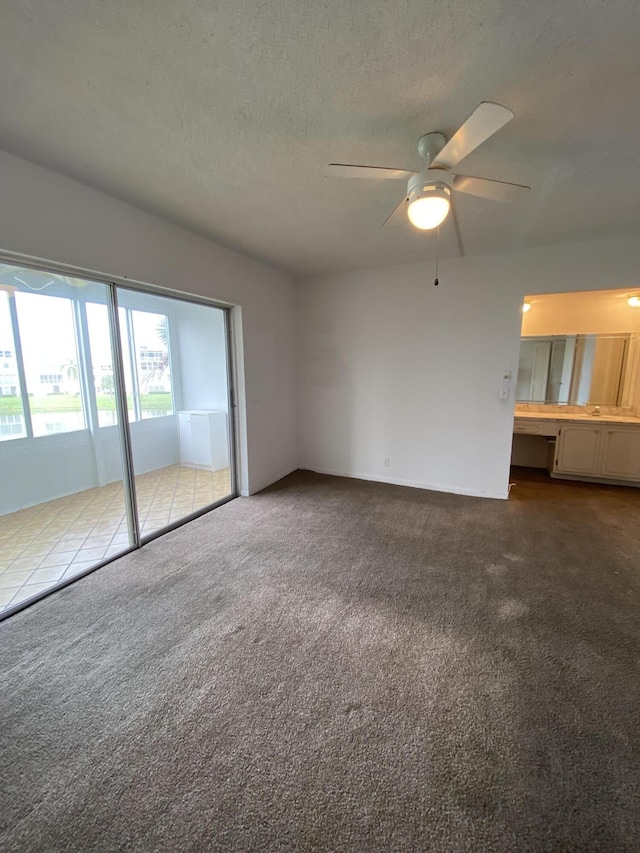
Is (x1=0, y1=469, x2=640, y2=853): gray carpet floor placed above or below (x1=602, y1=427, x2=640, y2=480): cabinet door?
below

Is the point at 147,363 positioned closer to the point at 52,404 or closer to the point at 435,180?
the point at 52,404

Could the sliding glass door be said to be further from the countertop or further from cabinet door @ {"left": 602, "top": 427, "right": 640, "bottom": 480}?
cabinet door @ {"left": 602, "top": 427, "right": 640, "bottom": 480}

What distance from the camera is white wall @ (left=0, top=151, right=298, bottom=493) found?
199 centimetres

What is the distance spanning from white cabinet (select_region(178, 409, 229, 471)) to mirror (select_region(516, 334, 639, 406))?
13.4 ft

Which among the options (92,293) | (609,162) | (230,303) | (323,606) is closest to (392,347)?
(230,303)

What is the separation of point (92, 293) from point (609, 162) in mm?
4320

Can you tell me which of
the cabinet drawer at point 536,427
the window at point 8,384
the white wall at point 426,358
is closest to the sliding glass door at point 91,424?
the window at point 8,384

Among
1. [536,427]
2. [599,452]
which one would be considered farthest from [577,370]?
[599,452]

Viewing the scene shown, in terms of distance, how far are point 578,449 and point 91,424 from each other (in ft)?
19.5

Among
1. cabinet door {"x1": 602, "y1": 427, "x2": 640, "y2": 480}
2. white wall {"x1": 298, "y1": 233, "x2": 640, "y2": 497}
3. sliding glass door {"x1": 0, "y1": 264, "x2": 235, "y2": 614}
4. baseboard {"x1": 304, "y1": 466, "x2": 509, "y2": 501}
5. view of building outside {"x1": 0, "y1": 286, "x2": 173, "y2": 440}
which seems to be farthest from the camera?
cabinet door {"x1": 602, "y1": 427, "x2": 640, "y2": 480}

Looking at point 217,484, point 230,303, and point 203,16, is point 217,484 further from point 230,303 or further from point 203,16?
point 203,16

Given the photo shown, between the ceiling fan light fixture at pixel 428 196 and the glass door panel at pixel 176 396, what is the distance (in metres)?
2.99

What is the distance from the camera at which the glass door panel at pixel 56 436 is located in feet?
9.21

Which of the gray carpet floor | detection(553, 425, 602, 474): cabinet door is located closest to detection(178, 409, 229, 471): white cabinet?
the gray carpet floor
